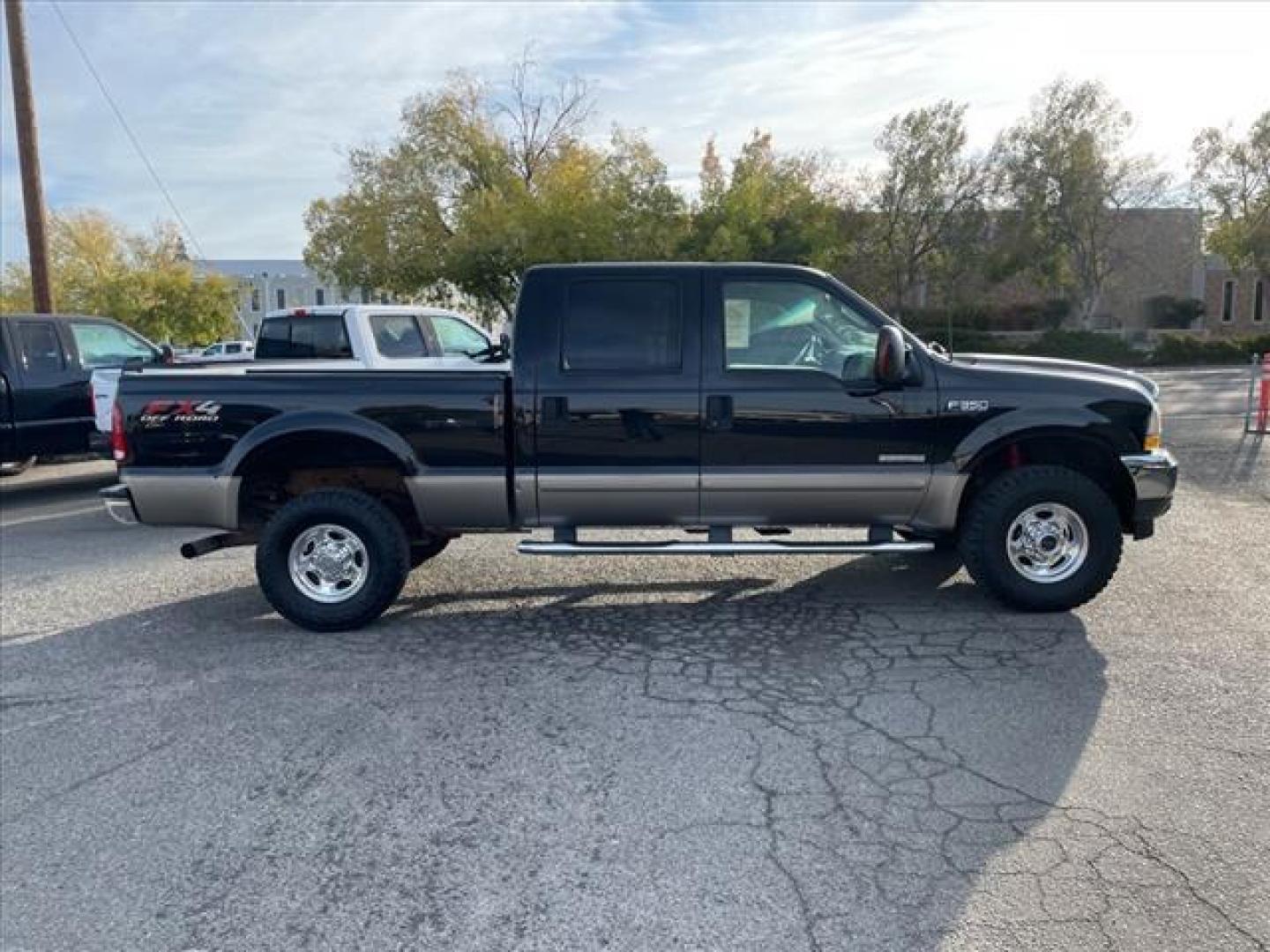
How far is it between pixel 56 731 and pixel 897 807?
377 cm

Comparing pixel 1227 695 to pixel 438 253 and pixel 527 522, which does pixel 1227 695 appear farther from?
pixel 438 253

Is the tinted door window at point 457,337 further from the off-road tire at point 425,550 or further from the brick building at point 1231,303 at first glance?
the brick building at point 1231,303

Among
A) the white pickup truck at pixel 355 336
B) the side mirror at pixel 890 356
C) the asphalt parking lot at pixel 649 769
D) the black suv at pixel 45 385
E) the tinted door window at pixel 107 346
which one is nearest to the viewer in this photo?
the asphalt parking lot at pixel 649 769

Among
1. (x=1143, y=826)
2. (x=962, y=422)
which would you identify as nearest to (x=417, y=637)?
(x=962, y=422)

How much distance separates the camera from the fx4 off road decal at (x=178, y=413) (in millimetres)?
5254

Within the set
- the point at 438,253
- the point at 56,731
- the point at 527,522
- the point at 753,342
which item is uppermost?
the point at 438,253

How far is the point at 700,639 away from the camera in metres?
5.14

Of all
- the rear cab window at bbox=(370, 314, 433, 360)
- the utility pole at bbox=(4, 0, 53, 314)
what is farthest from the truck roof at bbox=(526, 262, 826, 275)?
the utility pole at bbox=(4, 0, 53, 314)

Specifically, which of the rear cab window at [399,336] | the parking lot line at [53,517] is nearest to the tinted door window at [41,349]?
the parking lot line at [53,517]

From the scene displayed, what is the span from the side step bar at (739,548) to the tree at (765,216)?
82.1ft

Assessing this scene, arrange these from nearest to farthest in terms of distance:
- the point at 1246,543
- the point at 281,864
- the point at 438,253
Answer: the point at 281,864
the point at 1246,543
the point at 438,253

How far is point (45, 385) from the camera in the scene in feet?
32.1

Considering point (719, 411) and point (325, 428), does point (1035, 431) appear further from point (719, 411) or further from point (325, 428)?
point (325, 428)

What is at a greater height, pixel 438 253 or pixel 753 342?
pixel 438 253
